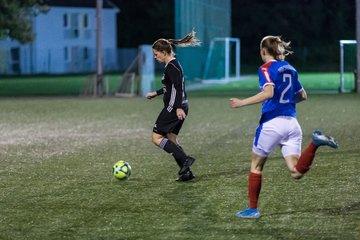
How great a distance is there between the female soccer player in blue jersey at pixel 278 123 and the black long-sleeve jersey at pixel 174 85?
7.77ft

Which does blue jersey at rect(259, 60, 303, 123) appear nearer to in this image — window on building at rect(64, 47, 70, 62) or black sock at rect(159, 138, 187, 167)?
black sock at rect(159, 138, 187, 167)

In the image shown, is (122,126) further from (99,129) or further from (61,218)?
(61,218)

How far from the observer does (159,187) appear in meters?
10.3

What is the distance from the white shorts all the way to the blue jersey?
67mm

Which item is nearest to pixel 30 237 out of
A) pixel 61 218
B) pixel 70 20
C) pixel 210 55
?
pixel 61 218

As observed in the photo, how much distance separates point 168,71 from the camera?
10.5 meters

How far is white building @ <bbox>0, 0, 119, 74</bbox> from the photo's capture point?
65.9m

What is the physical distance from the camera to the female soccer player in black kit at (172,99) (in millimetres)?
10469

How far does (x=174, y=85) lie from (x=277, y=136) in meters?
2.59

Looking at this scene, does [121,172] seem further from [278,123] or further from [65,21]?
[65,21]

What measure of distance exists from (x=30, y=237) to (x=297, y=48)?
198 feet

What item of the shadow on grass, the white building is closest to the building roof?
the white building

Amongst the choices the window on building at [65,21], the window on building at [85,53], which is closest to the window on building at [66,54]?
the window on building at [85,53]

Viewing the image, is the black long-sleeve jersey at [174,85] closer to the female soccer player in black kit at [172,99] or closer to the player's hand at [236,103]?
the female soccer player in black kit at [172,99]
